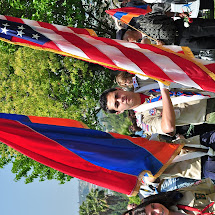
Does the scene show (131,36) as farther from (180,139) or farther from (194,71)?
(194,71)

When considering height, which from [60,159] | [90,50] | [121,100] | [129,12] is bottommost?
[60,159]

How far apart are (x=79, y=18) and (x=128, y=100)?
295 inches

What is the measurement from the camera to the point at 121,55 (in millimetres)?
3869

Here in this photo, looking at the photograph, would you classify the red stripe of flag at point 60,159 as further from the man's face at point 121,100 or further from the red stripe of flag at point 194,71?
the red stripe of flag at point 194,71

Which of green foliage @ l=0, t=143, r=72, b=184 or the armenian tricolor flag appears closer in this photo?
the armenian tricolor flag

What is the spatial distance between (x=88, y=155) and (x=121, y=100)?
1.13 meters

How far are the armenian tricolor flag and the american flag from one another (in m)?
1.12

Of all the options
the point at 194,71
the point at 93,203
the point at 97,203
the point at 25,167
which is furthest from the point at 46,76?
the point at 97,203

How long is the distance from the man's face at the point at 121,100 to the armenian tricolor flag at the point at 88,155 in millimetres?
732

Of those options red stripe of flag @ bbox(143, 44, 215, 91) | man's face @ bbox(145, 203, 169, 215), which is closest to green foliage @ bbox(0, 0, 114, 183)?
man's face @ bbox(145, 203, 169, 215)

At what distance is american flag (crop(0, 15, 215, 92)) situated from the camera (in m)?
3.77

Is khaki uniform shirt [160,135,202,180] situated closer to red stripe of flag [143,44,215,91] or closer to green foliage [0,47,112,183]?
red stripe of flag [143,44,215,91]

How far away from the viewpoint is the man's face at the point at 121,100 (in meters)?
4.91

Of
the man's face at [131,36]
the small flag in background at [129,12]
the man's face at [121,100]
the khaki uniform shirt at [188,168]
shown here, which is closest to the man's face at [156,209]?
the khaki uniform shirt at [188,168]
